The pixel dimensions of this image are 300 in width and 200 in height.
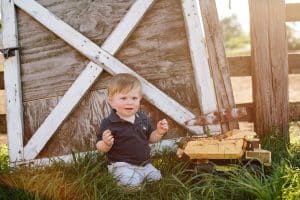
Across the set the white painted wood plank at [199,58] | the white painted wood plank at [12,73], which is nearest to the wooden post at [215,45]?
the white painted wood plank at [199,58]

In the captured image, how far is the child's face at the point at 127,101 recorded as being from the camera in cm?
337

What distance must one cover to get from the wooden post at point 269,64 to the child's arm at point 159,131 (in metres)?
1.20

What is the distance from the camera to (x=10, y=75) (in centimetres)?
405

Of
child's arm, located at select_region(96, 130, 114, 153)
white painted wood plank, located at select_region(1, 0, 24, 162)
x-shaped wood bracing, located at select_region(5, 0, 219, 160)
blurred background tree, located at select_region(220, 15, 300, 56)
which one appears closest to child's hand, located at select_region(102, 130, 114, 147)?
child's arm, located at select_region(96, 130, 114, 153)

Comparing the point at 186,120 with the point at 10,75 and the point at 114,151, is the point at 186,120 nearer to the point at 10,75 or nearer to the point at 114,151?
the point at 114,151

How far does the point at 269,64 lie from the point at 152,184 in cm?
167

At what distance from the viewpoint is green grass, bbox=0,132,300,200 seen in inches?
112

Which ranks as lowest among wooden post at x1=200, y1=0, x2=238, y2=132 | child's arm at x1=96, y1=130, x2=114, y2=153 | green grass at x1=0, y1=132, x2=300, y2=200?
green grass at x1=0, y1=132, x2=300, y2=200

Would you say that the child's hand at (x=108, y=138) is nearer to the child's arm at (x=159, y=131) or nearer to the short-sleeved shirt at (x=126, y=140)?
the short-sleeved shirt at (x=126, y=140)

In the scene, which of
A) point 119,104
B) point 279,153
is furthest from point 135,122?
point 279,153

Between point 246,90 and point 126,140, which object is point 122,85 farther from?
point 246,90

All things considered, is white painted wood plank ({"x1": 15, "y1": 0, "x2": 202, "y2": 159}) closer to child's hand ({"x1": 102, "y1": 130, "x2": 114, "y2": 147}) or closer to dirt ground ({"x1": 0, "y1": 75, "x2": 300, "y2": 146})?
child's hand ({"x1": 102, "y1": 130, "x2": 114, "y2": 147})

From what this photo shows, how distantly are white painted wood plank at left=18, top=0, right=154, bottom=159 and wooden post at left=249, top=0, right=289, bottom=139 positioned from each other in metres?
1.01

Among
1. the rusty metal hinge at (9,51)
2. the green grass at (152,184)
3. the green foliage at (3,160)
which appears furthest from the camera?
the rusty metal hinge at (9,51)
